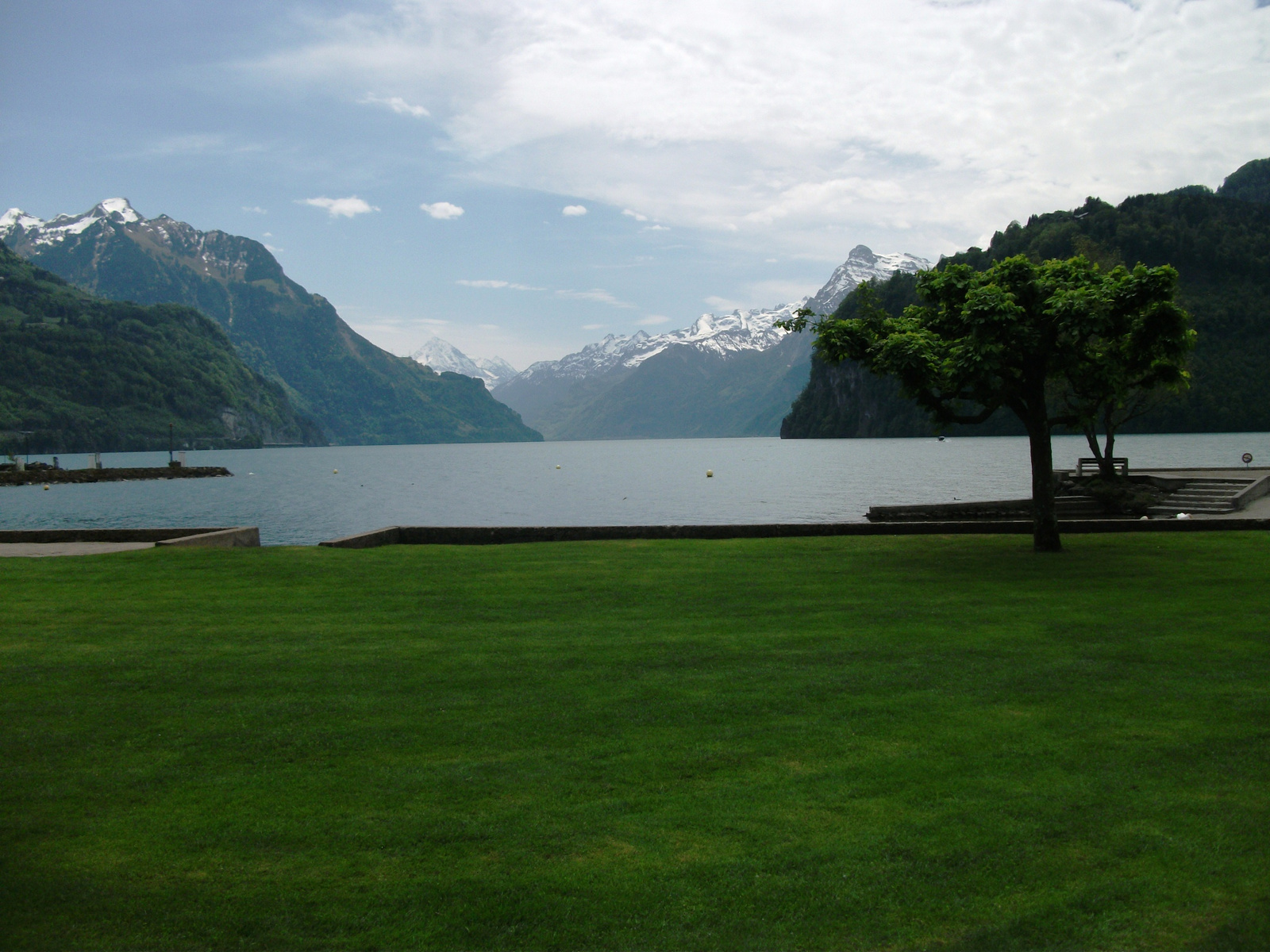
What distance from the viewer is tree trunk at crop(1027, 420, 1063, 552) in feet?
62.4

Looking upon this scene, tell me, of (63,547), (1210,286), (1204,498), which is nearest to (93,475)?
(63,547)

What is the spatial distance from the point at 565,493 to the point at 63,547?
64319mm

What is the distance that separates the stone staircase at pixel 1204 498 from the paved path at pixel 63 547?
1369 inches

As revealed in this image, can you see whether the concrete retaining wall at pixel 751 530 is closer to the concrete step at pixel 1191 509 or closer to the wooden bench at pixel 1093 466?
the concrete step at pixel 1191 509

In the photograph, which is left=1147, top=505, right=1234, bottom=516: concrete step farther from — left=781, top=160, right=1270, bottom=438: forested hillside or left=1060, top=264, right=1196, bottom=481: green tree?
left=781, top=160, right=1270, bottom=438: forested hillside

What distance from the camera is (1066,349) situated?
18.6 m

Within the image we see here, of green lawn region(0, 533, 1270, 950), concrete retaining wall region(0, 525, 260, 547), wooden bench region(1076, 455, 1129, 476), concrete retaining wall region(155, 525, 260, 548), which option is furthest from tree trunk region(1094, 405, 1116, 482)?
concrete retaining wall region(0, 525, 260, 547)

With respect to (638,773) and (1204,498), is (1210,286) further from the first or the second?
(638,773)

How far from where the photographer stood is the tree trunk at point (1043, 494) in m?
19.0

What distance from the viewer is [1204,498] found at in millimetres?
34125

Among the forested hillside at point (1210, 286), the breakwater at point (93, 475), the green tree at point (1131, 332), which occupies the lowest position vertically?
the green tree at point (1131, 332)

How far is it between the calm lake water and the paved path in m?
25.3

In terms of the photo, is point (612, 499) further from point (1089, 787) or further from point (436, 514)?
point (1089, 787)

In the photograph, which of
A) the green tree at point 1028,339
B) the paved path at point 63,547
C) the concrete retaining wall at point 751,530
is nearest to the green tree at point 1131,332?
the green tree at point 1028,339
